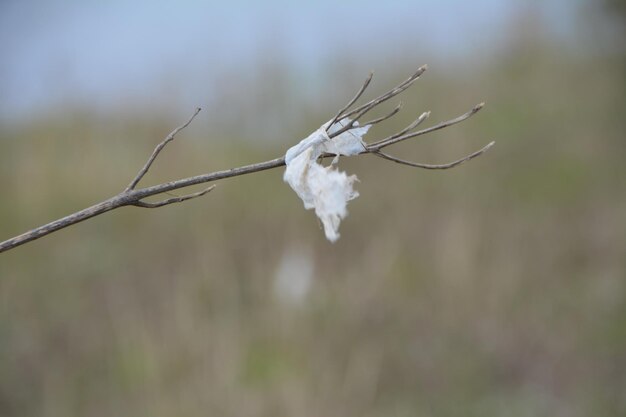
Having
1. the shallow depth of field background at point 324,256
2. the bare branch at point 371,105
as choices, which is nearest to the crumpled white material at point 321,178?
the bare branch at point 371,105

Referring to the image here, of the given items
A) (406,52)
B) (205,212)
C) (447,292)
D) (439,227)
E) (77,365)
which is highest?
(406,52)

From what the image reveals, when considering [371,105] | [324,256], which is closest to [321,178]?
[371,105]

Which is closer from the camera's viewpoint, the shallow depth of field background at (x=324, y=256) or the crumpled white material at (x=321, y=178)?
the crumpled white material at (x=321, y=178)

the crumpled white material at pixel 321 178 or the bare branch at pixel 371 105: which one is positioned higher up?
the bare branch at pixel 371 105

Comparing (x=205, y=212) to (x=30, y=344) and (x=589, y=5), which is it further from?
(x=589, y=5)

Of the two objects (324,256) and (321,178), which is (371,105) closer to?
(321,178)

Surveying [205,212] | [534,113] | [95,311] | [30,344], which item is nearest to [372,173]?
[205,212]

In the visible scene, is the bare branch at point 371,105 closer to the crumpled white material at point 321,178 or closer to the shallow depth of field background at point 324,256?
the crumpled white material at point 321,178

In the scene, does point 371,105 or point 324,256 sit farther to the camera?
point 324,256

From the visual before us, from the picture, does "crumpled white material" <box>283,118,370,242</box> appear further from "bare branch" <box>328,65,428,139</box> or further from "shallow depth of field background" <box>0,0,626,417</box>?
"shallow depth of field background" <box>0,0,626,417</box>
